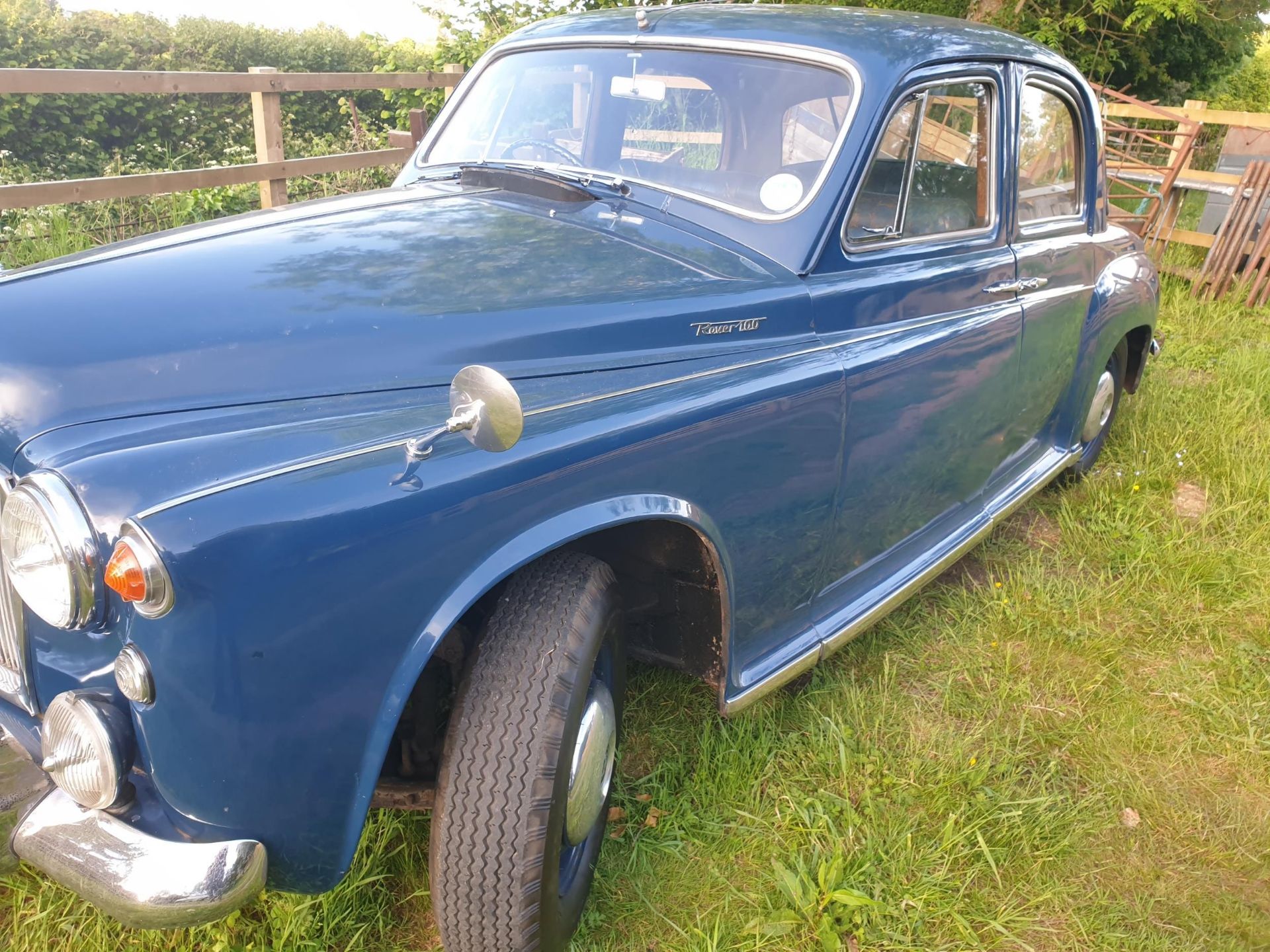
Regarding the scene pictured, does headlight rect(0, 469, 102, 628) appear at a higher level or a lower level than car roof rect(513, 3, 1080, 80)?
lower

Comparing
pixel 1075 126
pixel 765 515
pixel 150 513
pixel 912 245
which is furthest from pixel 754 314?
pixel 1075 126

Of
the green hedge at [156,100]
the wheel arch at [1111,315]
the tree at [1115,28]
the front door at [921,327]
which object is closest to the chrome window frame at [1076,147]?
the front door at [921,327]

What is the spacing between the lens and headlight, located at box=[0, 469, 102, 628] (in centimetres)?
133

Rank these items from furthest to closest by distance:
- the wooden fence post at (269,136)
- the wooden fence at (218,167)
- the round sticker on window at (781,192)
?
the wooden fence post at (269,136)
the wooden fence at (218,167)
the round sticker on window at (781,192)

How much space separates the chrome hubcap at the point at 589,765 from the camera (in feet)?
5.93

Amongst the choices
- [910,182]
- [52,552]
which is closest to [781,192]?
[910,182]

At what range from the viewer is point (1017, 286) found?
2.98 m

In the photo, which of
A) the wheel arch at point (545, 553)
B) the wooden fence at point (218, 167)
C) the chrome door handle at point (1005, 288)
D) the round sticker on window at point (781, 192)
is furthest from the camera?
the wooden fence at point (218, 167)

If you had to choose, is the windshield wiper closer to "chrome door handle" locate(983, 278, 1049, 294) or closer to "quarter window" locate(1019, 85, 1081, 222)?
"chrome door handle" locate(983, 278, 1049, 294)

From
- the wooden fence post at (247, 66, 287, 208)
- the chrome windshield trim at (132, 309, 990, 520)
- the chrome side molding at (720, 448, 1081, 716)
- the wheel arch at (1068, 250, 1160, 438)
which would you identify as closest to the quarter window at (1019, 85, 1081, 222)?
the wheel arch at (1068, 250, 1160, 438)

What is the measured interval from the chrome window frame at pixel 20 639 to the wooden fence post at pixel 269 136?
4657 mm

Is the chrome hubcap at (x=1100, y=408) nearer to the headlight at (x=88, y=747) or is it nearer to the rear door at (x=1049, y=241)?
the rear door at (x=1049, y=241)

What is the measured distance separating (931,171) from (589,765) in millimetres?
1861

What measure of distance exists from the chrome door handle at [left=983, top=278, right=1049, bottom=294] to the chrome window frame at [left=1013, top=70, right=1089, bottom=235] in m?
0.16
